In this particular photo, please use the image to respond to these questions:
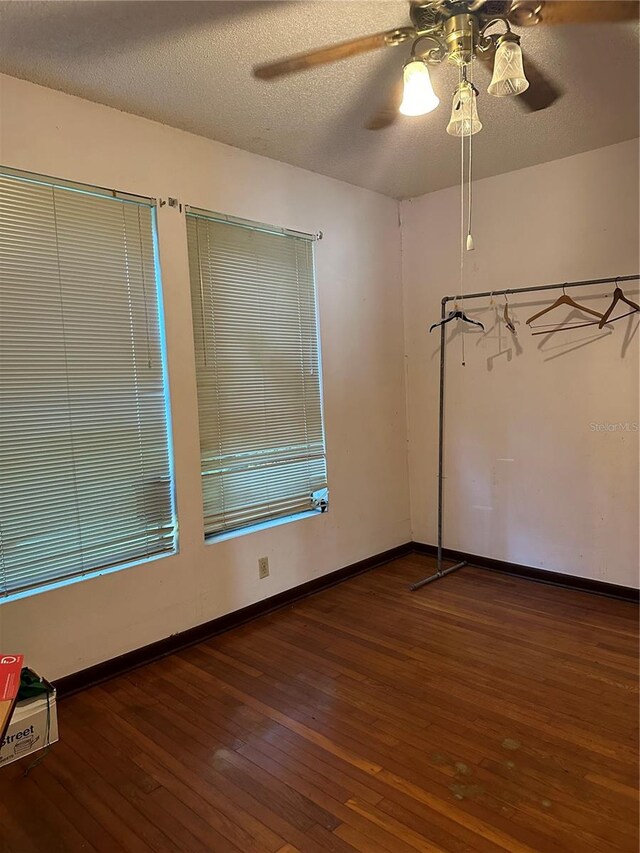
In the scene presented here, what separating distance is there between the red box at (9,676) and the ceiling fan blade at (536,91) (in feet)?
9.24

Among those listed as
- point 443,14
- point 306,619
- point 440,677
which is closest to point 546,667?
point 440,677

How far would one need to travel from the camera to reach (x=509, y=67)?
70.2 inches

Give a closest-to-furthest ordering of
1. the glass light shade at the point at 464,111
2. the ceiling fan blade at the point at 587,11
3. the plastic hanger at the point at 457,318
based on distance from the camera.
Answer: the ceiling fan blade at the point at 587,11 < the glass light shade at the point at 464,111 < the plastic hanger at the point at 457,318

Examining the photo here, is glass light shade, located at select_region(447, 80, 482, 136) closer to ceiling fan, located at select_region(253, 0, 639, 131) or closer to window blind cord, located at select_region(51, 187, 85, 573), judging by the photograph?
ceiling fan, located at select_region(253, 0, 639, 131)

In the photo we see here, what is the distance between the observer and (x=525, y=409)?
3.70m

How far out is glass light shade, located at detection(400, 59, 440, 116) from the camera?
1855mm

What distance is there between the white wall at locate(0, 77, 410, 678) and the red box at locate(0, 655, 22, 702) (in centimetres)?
76

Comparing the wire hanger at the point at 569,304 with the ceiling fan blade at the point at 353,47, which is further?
the wire hanger at the point at 569,304

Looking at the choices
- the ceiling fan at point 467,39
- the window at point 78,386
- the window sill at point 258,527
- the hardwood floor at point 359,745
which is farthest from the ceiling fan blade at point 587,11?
the window sill at point 258,527

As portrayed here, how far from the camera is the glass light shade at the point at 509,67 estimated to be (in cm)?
177

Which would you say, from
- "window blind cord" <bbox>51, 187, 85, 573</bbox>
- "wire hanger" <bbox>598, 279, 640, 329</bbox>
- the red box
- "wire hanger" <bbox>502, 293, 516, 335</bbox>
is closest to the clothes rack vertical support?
"wire hanger" <bbox>502, 293, 516, 335</bbox>

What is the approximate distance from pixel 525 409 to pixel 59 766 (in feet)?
10.3

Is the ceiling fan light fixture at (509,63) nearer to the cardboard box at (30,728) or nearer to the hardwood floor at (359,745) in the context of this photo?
the hardwood floor at (359,745)

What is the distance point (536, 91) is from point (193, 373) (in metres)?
2.10
